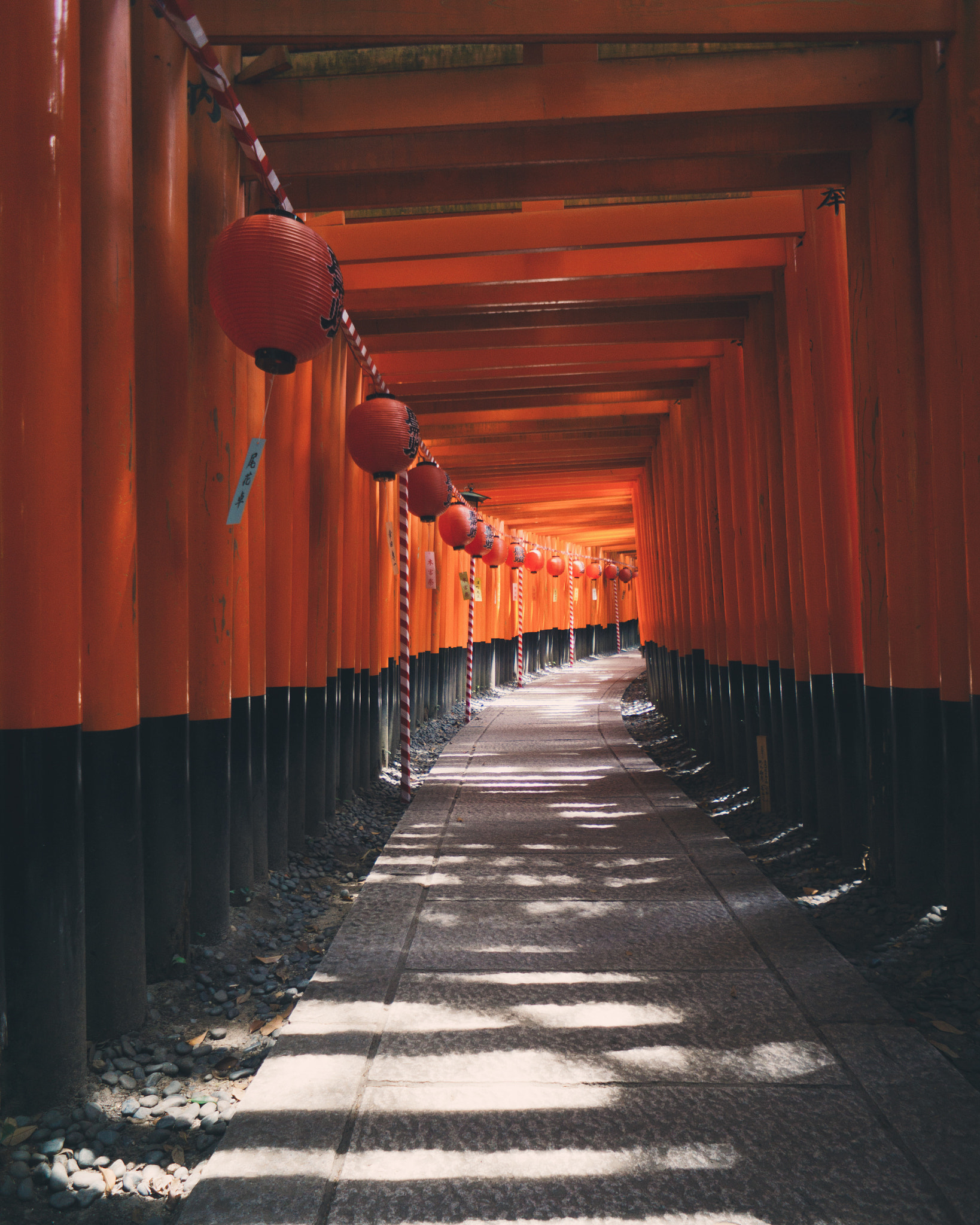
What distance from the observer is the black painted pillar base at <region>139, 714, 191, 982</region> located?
3.37 m

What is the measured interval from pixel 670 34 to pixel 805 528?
119 inches

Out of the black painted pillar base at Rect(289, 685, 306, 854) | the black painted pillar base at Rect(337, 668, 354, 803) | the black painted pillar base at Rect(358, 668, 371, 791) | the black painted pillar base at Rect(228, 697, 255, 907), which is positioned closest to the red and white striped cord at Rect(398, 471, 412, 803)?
the black painted pillar base at Rect(358, 668, 371, 791)

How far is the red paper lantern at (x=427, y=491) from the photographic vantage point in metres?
8.11

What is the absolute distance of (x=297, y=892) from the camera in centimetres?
473

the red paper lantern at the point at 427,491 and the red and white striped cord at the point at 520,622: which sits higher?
the red paper lantern at the point at 427,491

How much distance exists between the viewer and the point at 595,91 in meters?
4.17

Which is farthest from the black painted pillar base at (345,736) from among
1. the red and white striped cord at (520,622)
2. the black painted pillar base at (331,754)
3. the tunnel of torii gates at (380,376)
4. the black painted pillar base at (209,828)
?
the red and white striped cord at (520,622)

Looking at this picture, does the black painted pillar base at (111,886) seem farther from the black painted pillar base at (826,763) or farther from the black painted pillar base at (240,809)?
the black painted pillar base at (826,763)

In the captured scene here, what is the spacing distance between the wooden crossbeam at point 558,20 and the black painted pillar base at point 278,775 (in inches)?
130

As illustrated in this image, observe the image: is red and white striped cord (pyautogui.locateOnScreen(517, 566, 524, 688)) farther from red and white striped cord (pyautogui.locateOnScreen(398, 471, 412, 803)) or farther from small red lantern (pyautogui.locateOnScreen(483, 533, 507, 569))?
red and white striped cord (pyautogui.locateOnScreen(398, 471, 412, 803))

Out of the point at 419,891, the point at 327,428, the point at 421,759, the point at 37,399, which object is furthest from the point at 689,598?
the point at 37,399

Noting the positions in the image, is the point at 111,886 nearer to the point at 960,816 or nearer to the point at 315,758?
the point at 315,758

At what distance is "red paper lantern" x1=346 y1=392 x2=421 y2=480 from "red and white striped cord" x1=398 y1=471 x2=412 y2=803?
1542 millimetres

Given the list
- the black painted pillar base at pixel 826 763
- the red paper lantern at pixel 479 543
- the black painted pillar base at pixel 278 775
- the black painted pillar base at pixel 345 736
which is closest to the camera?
the black painted pillar base at pixel 278 775
